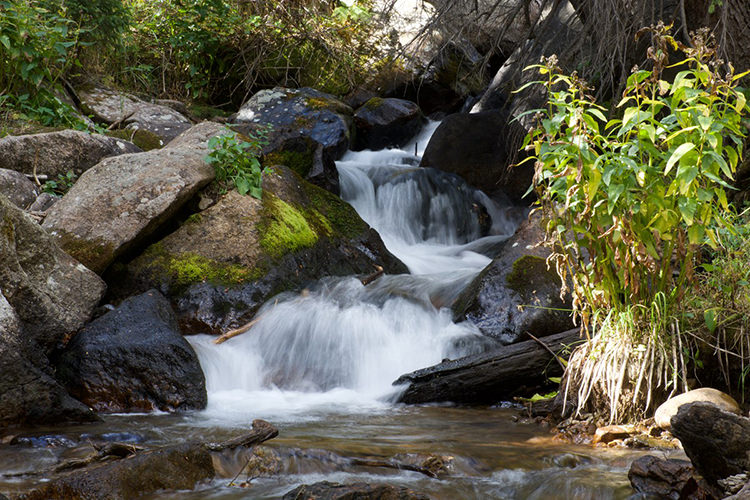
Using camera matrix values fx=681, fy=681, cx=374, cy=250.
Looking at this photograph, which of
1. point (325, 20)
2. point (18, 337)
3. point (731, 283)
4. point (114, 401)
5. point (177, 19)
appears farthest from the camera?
point (325, 20)

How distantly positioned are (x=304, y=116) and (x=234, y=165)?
337 cm

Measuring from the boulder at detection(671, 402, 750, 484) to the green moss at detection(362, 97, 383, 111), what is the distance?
9.77 metres

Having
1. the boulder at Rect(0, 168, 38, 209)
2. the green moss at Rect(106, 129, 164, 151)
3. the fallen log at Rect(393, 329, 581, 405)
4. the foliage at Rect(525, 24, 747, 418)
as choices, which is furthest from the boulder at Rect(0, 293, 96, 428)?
the green moss at Rect(106, 129, 164, 151)

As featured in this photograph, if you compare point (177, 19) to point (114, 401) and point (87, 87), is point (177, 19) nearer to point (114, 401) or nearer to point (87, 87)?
point (87, 87)

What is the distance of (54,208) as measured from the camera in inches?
241

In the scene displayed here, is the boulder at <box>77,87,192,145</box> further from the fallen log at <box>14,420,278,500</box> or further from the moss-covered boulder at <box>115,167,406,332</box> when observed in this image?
the fallen log at <box>14,420,278,500</box>

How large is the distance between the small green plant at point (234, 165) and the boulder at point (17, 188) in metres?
1.67

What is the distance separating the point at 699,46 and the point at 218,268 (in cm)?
434

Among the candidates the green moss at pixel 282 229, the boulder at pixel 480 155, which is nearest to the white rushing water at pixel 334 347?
the green moss at pixel 282 229

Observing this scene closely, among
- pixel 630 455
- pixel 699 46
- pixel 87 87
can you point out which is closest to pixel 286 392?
pixel 630 455

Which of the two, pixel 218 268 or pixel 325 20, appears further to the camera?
pixel 325 20

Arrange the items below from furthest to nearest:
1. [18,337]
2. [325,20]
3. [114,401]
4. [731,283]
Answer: [325,20] → [114,401] → [731,283] → [18,337]

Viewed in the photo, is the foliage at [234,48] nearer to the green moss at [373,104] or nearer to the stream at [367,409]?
the green moss at [373,104]

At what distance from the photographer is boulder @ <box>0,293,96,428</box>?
12.2 feet
